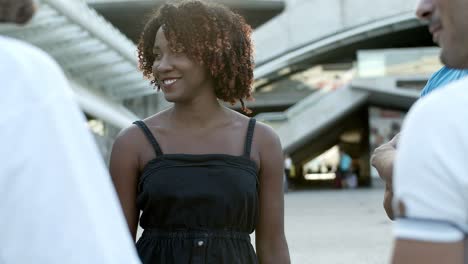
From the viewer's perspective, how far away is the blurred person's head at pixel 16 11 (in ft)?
3.83

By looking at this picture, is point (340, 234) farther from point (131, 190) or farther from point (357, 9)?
point (357, 9)

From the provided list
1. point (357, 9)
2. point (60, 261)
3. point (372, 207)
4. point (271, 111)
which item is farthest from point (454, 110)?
point (271, 111)

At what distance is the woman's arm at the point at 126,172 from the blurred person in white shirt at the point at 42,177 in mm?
1351

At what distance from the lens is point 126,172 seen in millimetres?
2402

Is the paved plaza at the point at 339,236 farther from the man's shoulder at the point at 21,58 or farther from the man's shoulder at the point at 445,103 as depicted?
the man's shoulder at the point at 21,58

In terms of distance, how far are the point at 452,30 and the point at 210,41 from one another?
136 cm

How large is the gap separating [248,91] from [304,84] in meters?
31.8

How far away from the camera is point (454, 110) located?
106cm

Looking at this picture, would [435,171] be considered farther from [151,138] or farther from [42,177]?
[151,138]

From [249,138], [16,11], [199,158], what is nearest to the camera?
[16,11]

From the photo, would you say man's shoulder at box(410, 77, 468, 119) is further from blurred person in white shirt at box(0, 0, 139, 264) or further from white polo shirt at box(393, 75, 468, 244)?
blurred person in white shirt at box(0, 0, 139, 264)

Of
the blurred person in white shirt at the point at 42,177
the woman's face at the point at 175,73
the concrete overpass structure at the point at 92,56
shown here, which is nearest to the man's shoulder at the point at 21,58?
the blurred person in white shirt at the point at 42,177

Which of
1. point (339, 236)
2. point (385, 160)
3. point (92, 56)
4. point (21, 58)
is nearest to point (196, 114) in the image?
point (385, 160)

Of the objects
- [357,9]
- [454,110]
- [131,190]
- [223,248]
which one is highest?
[454,110]
